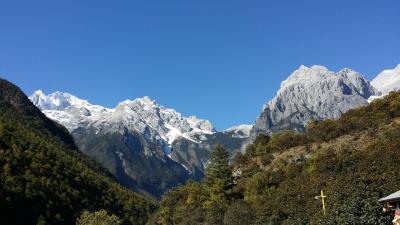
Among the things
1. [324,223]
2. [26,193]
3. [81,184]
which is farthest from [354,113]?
[81,184]

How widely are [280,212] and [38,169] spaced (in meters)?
91.2

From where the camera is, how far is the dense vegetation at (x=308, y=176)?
6412cm

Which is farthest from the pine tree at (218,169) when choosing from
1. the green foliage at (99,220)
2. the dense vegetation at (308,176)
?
the green foliage at (99,220)

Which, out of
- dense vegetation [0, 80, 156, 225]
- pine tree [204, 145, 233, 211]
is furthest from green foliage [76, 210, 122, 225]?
pine tree [204, 145, 233, 211]

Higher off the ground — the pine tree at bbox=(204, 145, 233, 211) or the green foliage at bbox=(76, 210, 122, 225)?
the pine tree at bbox=(204, 145, 233, 211)

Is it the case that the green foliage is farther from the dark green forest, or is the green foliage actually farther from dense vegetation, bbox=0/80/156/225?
dense vegetation, bbox=0/80/156/225

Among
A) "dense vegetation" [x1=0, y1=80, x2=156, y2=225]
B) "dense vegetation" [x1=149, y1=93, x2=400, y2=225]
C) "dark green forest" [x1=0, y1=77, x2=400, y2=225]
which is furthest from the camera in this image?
"dense vegetation" [x1=0, y1=80, x2=156, y2=225]

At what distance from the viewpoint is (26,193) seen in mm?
127000

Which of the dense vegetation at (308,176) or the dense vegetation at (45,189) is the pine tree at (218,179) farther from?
the dense vegetation at (45,189)

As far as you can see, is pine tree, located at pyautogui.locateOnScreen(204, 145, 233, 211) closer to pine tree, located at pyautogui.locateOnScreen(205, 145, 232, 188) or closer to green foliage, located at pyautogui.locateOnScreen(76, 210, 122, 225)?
pine tree, located at pyautogui.locateOnScreen(205, 145, 232, 188)

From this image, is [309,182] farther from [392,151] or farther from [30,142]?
[30,142]

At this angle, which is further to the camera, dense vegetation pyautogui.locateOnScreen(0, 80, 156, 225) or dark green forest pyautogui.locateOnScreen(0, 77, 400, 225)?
dense vegetation pyautogui.locateOnScreen(0, 80, 156, 225)

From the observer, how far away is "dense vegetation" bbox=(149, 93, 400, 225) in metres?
64.1

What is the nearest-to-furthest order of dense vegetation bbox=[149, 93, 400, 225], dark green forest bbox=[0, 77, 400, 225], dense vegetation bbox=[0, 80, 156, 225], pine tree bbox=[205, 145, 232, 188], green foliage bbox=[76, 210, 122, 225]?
1. dense vegetation bbox=[149, 93, 400, 225]
2. dark green forest bbox=[0, 77, 400, 225]
3. pine tree bbox=[205, 145, 232, 188]
4. green foliage bbox=[76, 210, 122, 225]
5. dense vegetation bbox=[0, 80, 156, 225]
